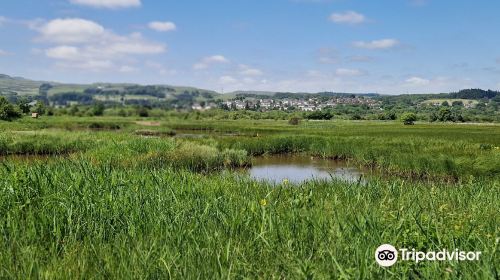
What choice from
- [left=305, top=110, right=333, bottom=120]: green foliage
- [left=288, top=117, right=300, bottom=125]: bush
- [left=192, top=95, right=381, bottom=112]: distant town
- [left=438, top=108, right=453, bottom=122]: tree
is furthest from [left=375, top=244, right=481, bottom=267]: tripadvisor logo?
[left=438, top=108, right=453, bottom=122]: tree

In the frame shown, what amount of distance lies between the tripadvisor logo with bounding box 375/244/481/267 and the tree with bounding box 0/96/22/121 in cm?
7070

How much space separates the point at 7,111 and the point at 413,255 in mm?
72155

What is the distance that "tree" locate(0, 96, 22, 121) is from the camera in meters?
62.2

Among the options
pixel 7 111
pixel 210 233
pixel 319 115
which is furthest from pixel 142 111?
pixel 319 115

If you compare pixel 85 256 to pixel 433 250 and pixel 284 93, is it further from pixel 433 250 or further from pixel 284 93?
pixel 284 93

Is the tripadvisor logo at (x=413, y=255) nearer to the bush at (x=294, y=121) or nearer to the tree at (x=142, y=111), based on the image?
the tree at (x=142, y=111)

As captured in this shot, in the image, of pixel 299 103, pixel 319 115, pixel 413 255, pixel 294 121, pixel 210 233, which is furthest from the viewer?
pixel 319 115

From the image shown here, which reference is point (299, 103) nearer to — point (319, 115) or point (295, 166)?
point (319, 115)

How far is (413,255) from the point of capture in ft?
14.1

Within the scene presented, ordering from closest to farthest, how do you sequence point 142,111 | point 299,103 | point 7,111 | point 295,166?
1. point 142,111
2. point 295,166
3. point 7,111
4. point 299,103

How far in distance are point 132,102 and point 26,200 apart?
12.6 meters

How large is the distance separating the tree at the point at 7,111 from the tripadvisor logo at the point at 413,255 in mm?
70697

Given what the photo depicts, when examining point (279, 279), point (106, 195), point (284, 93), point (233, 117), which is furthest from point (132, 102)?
point (284, 93)

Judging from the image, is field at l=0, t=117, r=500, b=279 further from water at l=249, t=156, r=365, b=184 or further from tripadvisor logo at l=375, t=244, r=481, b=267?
water at l=249, t=156, r=365, b=184
